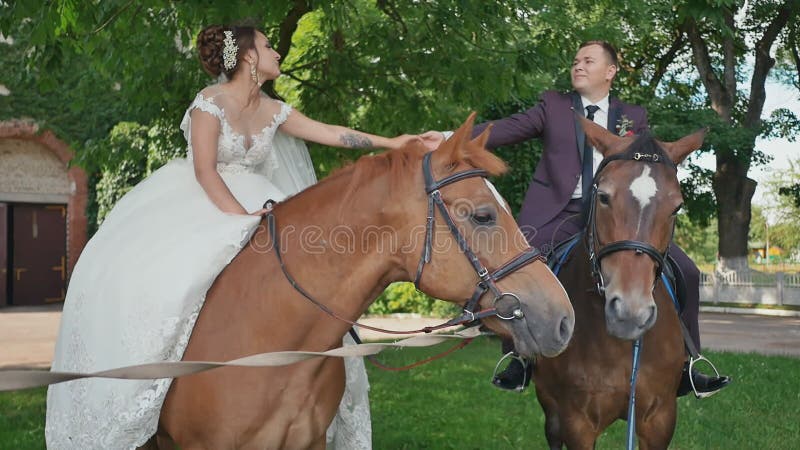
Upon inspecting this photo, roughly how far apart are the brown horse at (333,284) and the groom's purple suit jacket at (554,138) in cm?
176

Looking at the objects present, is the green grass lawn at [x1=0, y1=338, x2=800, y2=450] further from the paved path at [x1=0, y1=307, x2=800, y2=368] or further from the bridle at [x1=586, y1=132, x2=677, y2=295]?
the bridle at [x1=586, y1=132, x2=677, y2=295]

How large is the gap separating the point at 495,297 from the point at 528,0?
8226 mm

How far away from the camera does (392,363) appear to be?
1303cm

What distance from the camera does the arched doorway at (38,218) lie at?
2300 centimetres

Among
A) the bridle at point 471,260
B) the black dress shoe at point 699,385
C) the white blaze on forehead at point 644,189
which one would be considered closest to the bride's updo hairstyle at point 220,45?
the bridle at point 471,260

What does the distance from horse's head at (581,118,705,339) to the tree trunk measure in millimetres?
24058

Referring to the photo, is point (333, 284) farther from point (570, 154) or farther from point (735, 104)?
point (735, 104)

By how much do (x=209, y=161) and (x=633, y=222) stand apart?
2.05 meters

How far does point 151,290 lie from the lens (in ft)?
10.9

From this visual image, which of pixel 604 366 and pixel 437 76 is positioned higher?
pixel 437 76

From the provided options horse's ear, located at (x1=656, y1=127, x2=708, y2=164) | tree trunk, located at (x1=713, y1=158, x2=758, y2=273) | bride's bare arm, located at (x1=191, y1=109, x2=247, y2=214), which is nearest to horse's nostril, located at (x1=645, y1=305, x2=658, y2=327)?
horse's ear, located at (x1=656, y1=127, x2=708, y2=164)

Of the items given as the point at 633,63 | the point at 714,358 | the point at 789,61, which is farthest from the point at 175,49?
the point at 789,61

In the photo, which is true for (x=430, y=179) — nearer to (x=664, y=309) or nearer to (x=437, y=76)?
(x=664, y=309)

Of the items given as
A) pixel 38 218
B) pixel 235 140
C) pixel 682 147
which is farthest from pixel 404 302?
pixel 235 140
